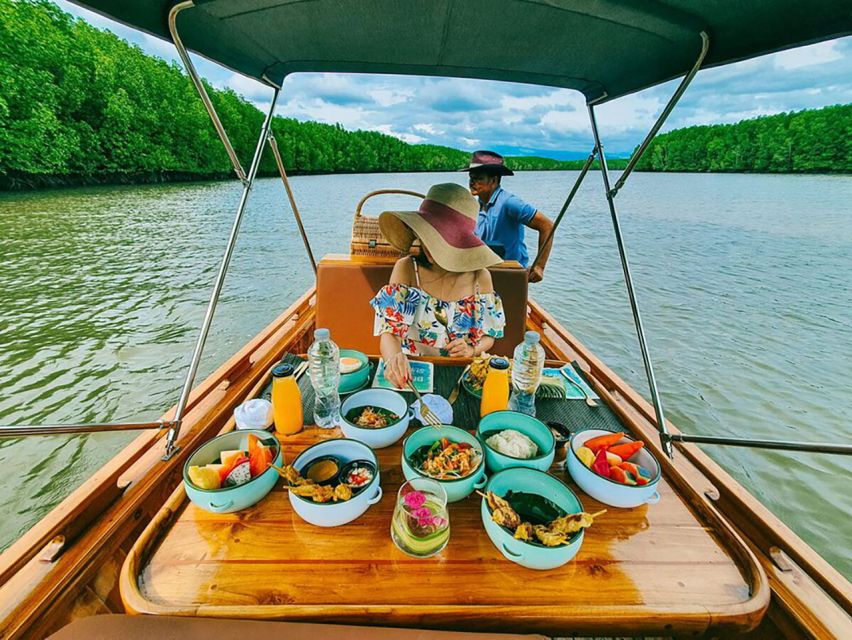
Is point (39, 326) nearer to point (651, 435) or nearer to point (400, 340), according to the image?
point (400, 340)

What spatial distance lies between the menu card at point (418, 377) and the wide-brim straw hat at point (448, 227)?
1.98ft

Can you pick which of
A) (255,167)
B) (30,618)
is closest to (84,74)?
(255,167)

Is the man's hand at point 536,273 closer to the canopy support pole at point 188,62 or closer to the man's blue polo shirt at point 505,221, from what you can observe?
the man's blue polo shirt at point 505,221

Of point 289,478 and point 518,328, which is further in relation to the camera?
point 518,328

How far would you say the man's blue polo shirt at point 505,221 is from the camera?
3.96 metres

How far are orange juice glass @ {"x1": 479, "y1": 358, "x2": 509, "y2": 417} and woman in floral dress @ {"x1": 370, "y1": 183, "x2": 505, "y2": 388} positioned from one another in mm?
722

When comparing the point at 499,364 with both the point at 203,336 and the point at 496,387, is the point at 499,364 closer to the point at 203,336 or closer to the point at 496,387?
the point at 496,387

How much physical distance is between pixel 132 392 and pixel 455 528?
5.03 meters

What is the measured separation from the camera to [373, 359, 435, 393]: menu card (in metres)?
1.81

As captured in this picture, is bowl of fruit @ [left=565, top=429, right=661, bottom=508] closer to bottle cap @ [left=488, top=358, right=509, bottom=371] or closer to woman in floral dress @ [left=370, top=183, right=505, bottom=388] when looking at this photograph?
bottle cap @ [left=488, top=358, right=509, bottom=371]

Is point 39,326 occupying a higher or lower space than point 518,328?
lower

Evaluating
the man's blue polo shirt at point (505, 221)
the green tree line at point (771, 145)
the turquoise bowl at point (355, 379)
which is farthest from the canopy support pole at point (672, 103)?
the green tree line at point (771, 145)

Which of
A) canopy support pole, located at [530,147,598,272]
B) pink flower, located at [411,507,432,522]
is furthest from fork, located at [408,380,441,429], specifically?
canopy support pole, located at [530,147,598,272]

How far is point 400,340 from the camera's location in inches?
92.0
